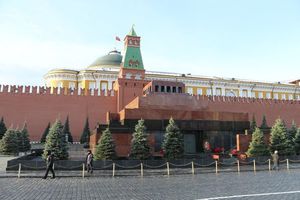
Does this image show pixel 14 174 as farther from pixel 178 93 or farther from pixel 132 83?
pixel 132 83

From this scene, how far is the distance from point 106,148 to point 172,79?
110 ft

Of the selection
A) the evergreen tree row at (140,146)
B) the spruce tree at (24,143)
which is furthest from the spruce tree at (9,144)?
the evergreen tree row at (140,146)

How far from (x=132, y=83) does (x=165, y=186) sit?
24.0 metres

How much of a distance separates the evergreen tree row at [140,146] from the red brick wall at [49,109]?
16.2 metres

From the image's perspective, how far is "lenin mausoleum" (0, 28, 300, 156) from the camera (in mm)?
17859

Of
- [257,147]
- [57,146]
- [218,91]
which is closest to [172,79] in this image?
[218,91]

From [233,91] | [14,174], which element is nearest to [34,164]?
[14,174]

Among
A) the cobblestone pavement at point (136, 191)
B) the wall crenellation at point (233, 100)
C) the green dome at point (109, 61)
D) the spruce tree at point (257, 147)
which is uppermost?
the green dome at point (109, 61)

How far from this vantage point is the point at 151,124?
1728 centimetres

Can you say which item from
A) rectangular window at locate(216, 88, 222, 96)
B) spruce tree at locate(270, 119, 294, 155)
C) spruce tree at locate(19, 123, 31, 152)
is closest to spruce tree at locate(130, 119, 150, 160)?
spruce tree at locate(270, 119, 294, 155)

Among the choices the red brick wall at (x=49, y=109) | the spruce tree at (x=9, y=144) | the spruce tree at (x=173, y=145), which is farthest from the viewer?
the red brick wall at (x=49, y=109)

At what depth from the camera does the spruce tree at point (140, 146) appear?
548 inches

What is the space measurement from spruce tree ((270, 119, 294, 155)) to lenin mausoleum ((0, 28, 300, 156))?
7.62 feet

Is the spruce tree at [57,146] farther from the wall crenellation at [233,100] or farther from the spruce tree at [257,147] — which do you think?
the wall crenellation at [233,100]
